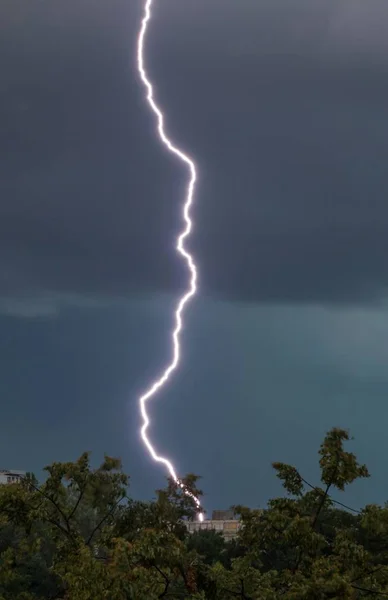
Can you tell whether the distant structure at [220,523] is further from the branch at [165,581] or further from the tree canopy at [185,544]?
the branch at [165,581]

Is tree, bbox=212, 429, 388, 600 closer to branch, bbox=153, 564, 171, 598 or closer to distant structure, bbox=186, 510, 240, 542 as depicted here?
branch, bbox=153, 564, 171, 598

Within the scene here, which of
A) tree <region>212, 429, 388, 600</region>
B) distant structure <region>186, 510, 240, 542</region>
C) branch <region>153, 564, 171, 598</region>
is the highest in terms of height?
distant structure <region>186, 510, 240, 542</region>

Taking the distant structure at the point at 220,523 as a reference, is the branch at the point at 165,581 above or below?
below

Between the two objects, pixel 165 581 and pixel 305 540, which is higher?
pixel 305 540

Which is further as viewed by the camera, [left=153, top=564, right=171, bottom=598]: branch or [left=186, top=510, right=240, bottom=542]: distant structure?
[left=186, top=510, right=240, bottom=542]: distant structure

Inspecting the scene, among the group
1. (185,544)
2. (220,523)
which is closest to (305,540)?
(185,544)

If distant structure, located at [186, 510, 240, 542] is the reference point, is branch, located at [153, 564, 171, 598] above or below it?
below

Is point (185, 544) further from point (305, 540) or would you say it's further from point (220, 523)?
point (220, 523)

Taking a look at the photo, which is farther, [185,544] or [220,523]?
[220,523]

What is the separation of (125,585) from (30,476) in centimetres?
478

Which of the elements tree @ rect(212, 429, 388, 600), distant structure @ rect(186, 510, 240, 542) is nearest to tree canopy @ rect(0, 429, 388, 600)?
tree @ rect(212, 429, 388, 600)

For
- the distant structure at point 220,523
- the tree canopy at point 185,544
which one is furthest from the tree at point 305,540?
the distant structure at point 220,523

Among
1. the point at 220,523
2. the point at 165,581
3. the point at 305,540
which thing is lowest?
the point at 165,581

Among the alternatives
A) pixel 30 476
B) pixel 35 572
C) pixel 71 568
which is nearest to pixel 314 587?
pixel 71 568
